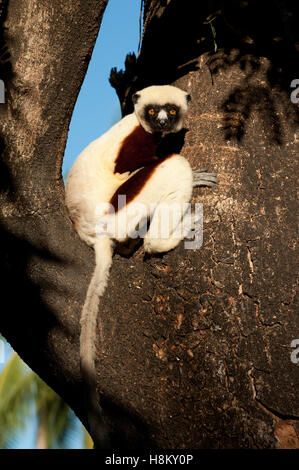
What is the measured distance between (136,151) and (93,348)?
5.97ft

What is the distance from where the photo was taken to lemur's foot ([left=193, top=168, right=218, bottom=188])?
2877 millimetres

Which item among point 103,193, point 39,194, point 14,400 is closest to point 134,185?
point 103,193

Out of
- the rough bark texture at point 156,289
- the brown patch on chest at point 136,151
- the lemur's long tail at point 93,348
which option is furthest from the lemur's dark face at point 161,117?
the lemur's long tail at point 93,348

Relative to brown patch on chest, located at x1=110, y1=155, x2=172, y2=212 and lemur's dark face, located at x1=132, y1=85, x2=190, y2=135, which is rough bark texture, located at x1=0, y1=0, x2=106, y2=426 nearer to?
brown patch on chest, located at x1=110, y1=155, x2=172, y2=212

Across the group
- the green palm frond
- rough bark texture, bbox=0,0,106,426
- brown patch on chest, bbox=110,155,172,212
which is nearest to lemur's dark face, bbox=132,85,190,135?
brown patch on chest, bbox=110,155,172,212

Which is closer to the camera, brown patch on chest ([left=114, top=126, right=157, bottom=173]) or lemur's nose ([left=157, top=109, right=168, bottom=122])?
lemur's nose ([left=157, top=109, right=168, bottom=122])

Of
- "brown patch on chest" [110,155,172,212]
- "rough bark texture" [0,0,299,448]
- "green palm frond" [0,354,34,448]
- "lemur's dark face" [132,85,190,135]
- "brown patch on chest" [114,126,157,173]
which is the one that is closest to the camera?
"rough bark texture" [0,0,299,448]

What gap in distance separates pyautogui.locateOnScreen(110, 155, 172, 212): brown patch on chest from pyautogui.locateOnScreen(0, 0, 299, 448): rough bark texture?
0.61m

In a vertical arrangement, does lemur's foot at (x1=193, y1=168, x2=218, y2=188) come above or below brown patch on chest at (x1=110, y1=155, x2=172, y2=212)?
below

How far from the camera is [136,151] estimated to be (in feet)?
12.5

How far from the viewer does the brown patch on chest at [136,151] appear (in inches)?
148

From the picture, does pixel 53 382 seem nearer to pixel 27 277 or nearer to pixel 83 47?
pixel 27 277

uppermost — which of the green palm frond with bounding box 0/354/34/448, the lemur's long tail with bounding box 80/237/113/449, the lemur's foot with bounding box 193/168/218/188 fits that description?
the lemur's foot with bounding box 193/168/218/188

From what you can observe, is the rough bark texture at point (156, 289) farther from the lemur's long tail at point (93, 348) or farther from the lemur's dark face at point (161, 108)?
the lemur's dark face at point (161, 108)
